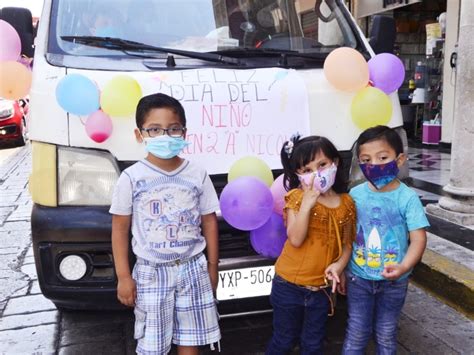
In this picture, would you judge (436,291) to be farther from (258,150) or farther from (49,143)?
(49,143)

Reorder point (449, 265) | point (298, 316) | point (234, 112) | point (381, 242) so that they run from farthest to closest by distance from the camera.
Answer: point (449, 265) → point (234, 112) → point (298, 316) → point (381, 242)

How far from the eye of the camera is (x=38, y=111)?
2658 millimetres

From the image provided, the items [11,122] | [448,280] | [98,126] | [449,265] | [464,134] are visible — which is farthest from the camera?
[11,122]

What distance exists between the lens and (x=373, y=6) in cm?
1145

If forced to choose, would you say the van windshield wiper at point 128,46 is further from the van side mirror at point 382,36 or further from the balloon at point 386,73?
the van side mirror at point 382,36

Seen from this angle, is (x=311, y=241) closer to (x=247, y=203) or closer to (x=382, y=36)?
(x=247, y=203)

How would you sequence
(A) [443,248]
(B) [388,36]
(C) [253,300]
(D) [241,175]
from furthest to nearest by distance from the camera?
(A) [443,248], (B) [388,36], (C) [253,300], (D) [241,175]

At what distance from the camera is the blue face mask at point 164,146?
2193 millimetres

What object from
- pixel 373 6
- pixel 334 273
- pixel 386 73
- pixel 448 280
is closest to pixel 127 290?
pixel 334 273


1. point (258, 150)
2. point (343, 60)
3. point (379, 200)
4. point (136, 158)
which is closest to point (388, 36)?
point (343, 60)

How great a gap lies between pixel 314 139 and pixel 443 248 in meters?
2.55

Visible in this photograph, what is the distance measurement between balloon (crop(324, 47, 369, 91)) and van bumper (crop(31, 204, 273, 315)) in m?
1.05

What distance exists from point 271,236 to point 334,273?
1.20 ft

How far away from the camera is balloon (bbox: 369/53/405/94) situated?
296cm
